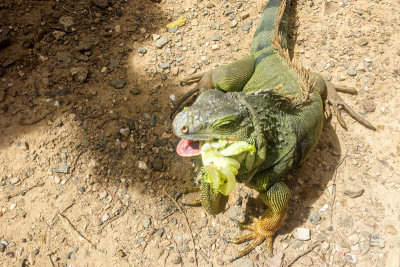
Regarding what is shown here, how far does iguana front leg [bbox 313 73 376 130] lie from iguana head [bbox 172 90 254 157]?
135cm

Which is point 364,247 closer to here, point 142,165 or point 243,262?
point 243,262

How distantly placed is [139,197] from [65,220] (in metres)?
0.62

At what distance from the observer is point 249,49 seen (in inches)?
140

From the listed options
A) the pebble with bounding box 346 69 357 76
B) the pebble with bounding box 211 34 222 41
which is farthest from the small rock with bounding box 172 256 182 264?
the pebble with bounding box 346 69 357 76

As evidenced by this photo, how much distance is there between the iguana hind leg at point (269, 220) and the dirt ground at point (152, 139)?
0.28 feet

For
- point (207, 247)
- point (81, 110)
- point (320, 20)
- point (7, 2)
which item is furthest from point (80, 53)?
point (320, 20)

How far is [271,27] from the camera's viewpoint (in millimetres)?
3252

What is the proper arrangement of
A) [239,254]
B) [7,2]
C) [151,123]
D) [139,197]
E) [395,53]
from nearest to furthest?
[239,254] → [139,197] → [151,123] → [395,53] → [7,2]

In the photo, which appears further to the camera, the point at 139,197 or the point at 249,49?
the point at 249,49

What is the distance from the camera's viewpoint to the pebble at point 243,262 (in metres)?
2.55

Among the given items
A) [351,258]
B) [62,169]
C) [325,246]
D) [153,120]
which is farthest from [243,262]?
[62,169]

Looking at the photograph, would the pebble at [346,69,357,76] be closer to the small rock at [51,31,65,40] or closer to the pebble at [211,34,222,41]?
the pebble at [211,34,222,41]

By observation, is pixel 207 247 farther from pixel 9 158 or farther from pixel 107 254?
pixel 9 158

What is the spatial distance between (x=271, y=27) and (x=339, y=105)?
3.32 feet
